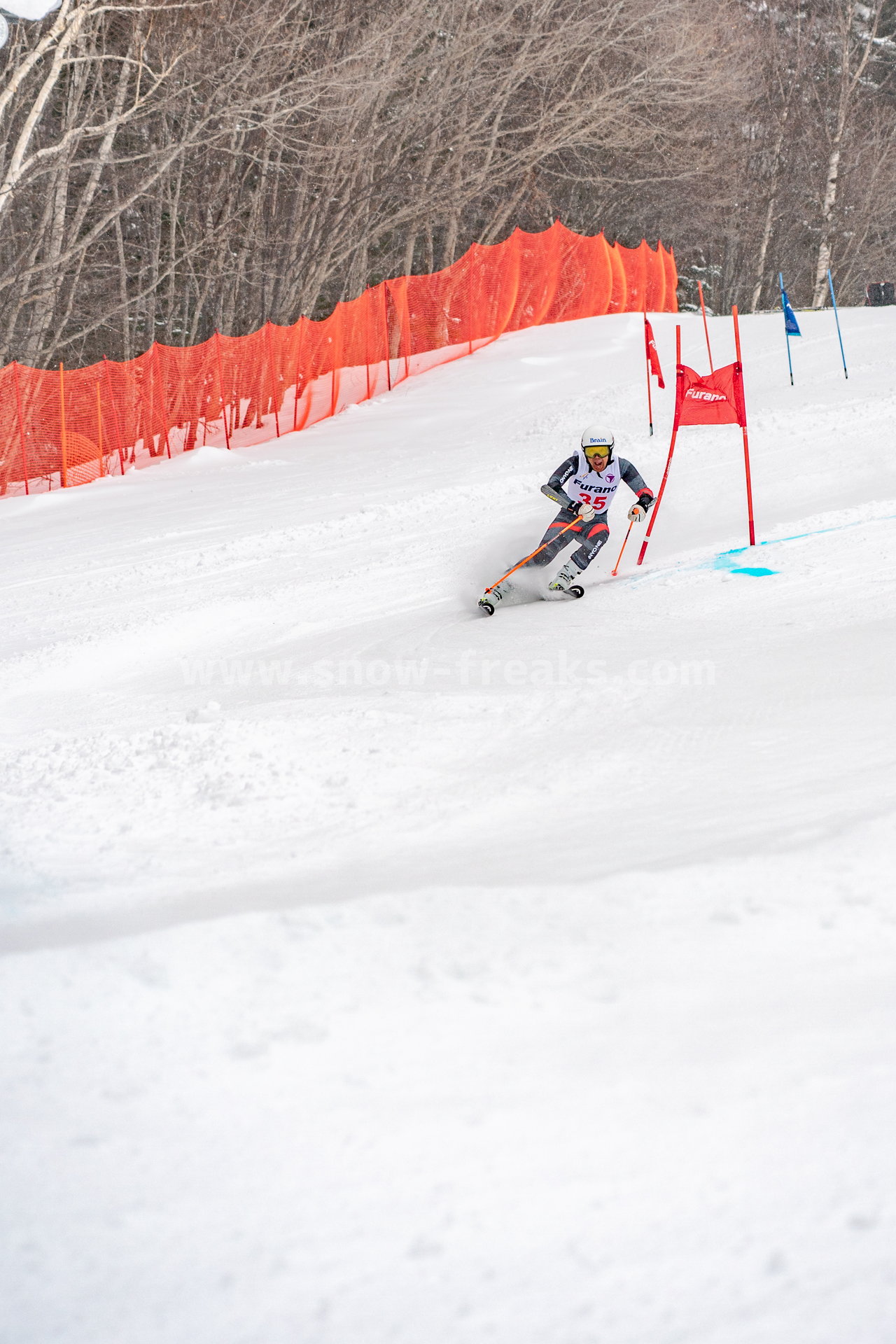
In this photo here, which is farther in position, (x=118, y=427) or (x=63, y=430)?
(x=118, y=427)

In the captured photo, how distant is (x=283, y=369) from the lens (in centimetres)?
1734

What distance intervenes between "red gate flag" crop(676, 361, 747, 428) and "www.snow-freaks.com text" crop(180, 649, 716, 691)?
10.7ft

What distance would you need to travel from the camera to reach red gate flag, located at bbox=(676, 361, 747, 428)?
936 centimetres

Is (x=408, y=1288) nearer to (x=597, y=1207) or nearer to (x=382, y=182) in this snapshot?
(x=597, y=1207)

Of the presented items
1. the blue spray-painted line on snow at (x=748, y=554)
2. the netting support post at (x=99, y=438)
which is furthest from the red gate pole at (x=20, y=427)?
the blue spray-painted line on snow at (x=748, y=554)

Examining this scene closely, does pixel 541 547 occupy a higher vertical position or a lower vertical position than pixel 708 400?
lower

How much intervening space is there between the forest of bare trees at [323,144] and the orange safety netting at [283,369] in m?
1.68

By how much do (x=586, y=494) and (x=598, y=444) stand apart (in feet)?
1.28

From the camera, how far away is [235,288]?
2180 cm

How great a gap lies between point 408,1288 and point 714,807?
2.46 m

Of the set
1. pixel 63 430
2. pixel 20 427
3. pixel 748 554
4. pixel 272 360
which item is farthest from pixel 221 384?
pixel 748 554

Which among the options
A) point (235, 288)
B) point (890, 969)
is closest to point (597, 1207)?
point (890, 969)

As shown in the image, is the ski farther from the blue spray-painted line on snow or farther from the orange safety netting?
the orange safety netting

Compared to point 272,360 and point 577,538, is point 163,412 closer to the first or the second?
point 272,360
